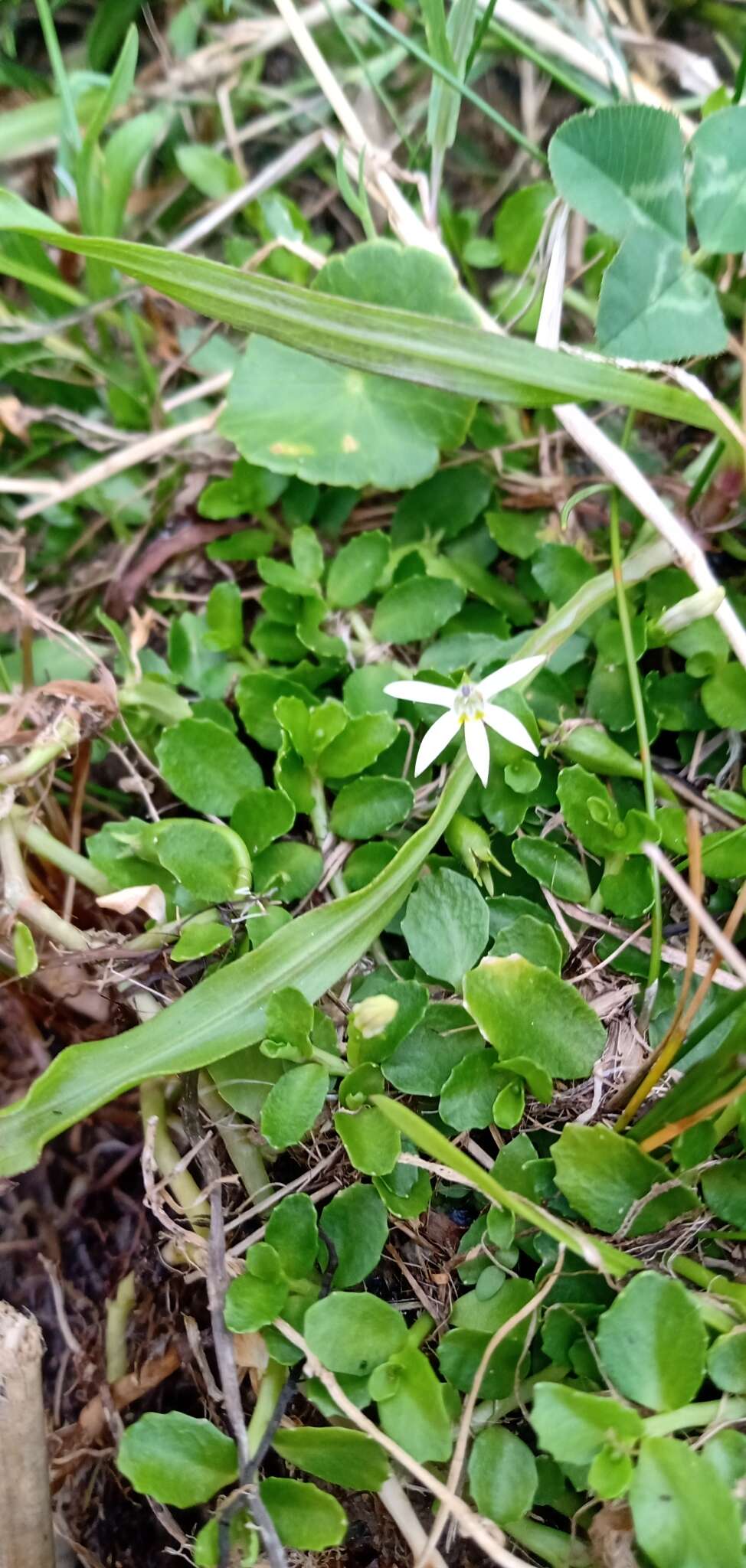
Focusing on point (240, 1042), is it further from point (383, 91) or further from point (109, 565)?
point (383, 91)

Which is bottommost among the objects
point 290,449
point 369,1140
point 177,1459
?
point 177,1459

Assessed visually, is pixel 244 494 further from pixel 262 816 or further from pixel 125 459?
pixel 262 816

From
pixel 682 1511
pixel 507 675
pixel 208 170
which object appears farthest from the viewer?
pixel 208 170

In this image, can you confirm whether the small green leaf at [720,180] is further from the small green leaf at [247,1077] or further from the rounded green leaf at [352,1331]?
the rounded green leaf at [352,1331]

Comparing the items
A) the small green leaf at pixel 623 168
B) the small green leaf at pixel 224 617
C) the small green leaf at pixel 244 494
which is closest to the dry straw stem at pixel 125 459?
the small green leaf at pixel 244 494

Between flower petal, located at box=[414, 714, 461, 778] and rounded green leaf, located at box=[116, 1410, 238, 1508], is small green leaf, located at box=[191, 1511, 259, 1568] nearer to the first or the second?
rounded green leaf, located at box=[116, 1410, 238, 1508]

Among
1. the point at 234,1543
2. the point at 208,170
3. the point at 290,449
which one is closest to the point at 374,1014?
the point at 234,1543
